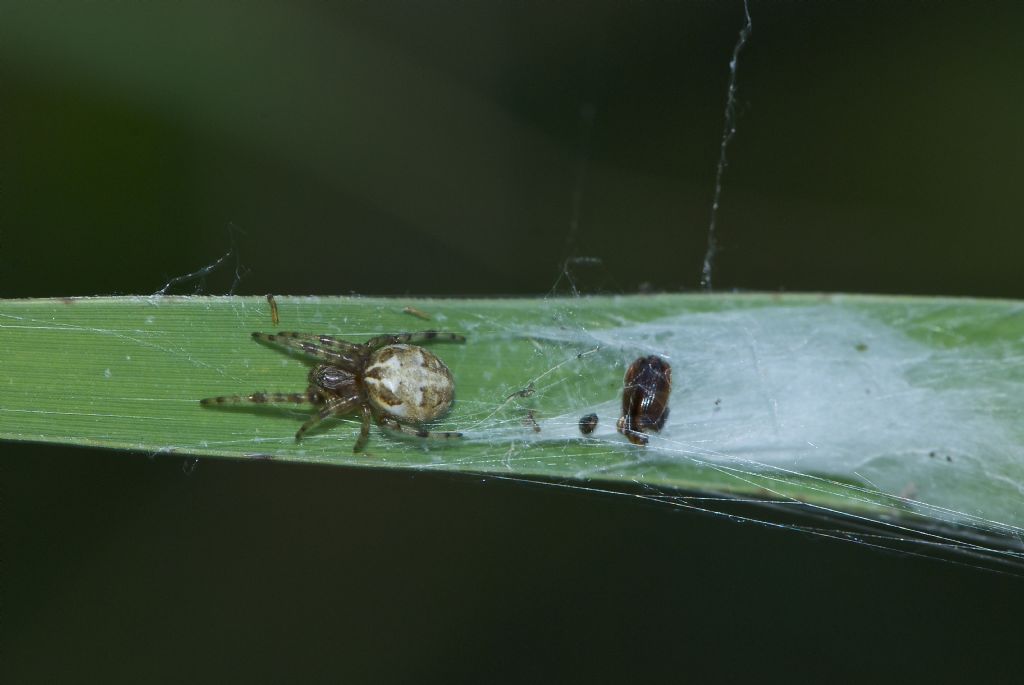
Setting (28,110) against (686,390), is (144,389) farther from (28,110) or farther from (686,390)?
(686,390)

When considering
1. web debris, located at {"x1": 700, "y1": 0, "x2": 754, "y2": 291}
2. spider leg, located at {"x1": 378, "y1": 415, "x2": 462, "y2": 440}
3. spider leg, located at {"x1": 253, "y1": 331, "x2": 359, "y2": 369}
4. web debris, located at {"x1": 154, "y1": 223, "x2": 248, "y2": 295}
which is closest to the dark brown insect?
spider leg, located at {"x1": 378, "y1": 415, "x2": 462, "y2": 440}

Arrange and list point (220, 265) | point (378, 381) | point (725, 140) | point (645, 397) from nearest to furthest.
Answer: point (378, 381) < point (645, 397) < point (220, 265) < point (725, 140)

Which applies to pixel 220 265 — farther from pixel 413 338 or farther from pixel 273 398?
pixel 413 338

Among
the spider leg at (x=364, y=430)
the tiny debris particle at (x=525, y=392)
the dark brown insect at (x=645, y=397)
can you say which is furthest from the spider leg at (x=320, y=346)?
the dark brown insect at (x=645, y=397)

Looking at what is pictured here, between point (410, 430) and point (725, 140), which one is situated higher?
point (725, 140)

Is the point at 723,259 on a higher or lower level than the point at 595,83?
lower

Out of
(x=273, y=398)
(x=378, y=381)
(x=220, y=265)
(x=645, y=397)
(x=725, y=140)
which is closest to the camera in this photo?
(x=273, y=398)

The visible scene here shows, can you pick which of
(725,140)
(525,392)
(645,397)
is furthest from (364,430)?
(725,140)

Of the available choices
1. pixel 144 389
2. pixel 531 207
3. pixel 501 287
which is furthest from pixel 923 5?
pixel 144 389

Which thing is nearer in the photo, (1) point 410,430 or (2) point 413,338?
(1) point 410,430
